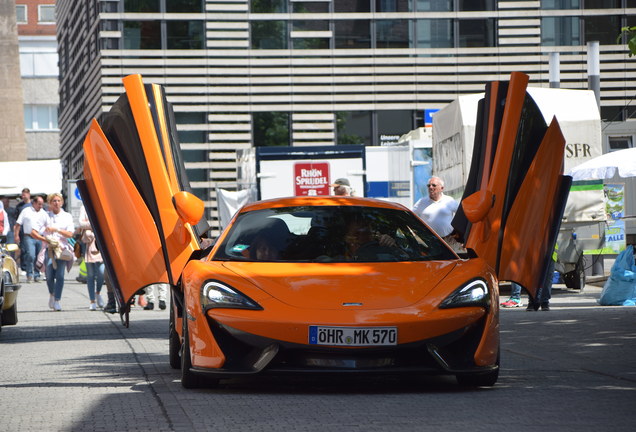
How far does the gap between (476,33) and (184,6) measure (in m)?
9.52

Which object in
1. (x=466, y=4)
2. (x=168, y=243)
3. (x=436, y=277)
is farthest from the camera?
(x=466, y=4)

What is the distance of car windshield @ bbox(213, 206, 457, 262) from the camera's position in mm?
8719

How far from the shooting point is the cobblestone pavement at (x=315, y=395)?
6863 millimetres

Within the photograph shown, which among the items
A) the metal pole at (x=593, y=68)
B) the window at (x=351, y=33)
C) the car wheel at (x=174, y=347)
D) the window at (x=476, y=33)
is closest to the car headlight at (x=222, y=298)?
the car wheel at (x=174, y=347)

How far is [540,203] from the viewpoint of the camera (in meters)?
10.4

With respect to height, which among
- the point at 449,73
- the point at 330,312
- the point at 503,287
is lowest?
the point at 503,287

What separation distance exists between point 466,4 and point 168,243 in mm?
33602

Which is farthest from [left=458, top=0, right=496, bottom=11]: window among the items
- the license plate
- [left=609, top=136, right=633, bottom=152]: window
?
the license plate

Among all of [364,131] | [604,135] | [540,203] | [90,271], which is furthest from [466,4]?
[540,203]

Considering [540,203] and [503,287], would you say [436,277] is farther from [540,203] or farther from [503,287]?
[503,287]

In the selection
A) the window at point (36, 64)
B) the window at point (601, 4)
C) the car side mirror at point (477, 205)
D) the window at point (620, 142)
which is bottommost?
the car side mirror at point (477, 205)

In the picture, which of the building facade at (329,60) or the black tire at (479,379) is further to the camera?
the building facade at (329,60)

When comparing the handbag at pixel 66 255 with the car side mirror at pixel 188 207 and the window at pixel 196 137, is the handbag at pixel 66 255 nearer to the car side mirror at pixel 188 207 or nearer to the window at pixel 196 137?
the car side mirror at pixel 188 207

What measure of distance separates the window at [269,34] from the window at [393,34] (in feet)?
10.2
